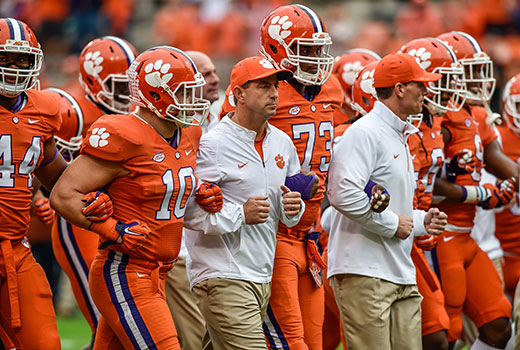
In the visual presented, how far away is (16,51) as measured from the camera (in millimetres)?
4746

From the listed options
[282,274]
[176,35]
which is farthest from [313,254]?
[176,35]

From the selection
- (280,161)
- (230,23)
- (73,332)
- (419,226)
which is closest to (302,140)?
(280,161)

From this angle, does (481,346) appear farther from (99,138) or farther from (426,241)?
(99,138)

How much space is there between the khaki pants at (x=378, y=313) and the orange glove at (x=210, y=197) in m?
0.94

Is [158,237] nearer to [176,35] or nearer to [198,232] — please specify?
[198,232]

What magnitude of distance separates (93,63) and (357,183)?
2.19 meters

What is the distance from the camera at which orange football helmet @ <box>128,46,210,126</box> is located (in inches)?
184

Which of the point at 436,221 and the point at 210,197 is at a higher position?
the point at 210,197

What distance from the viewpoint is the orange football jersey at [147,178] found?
4469mm

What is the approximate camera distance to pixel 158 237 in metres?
4.61

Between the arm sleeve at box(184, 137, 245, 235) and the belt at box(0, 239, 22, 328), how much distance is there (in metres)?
0.89

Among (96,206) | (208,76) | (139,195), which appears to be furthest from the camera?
(208,76)

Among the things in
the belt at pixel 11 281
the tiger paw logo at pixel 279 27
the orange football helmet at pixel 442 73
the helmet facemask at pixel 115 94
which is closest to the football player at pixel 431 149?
the orange football helmet at pixel 442 73

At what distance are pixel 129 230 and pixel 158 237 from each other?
0.20 metres
